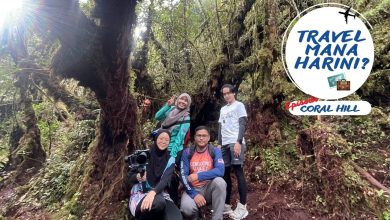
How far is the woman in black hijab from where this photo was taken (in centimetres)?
372

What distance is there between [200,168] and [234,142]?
67 cm

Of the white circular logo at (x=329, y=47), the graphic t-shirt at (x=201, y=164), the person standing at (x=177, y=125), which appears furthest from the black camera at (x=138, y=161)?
the white circular logo at (x=329, y=47)

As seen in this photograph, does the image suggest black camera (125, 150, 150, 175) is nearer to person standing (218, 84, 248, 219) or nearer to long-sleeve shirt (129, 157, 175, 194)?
long-sleeve shirt (129, 157, 175, 194)

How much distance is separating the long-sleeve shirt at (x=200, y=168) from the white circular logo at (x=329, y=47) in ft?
7.40

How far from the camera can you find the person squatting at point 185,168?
3864 millimetres

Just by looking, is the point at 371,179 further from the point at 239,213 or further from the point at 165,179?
the point at 165,179

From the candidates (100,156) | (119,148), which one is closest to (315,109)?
(119,148)

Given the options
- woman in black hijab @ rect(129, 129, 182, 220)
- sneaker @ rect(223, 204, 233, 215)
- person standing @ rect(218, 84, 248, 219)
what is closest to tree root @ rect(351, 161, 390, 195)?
person standing @ rect(218, 84, 248, 219)

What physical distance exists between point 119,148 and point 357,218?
12.8 feet

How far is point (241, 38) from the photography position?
7.68 meters

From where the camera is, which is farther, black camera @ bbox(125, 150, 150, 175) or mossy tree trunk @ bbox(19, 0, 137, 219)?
mossy tree trunk @ bbox(19, 0, 137, 219)

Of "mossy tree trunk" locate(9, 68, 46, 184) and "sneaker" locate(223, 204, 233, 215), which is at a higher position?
"mossy tree trunk" locate(9, 68, 46, 184)

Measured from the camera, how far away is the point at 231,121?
4633 mm

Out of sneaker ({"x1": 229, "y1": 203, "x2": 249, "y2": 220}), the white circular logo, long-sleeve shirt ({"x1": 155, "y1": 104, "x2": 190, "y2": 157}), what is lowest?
sneaker ({"x1": 229, "y1": 203, "x2": 249, "y2": 220})
